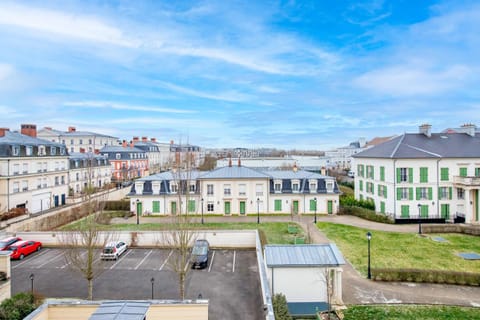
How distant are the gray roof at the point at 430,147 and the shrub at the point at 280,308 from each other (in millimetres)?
23236

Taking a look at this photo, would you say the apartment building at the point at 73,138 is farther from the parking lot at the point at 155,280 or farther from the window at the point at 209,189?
the parking lot at the point at 155,280

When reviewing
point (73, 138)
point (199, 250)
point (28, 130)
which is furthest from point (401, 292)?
point (73, 138)

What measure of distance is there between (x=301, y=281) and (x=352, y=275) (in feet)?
16.9

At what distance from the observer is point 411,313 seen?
40.9 ft

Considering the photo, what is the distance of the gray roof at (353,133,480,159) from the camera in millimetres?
30125

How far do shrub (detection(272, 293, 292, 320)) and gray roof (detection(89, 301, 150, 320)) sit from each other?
4.83 metres

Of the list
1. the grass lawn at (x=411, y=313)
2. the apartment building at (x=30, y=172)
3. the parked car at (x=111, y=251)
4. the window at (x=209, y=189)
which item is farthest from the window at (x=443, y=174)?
the apartment building at (x=30, y=172)

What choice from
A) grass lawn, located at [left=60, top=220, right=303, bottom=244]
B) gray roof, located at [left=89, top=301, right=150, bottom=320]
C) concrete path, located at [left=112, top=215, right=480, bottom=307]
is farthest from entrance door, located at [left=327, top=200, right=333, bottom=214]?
gray roof, located at [left=89, top=301, right=150, bottom=320]

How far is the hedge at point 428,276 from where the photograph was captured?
50.8 feet

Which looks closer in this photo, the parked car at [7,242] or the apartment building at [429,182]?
the parked car at [7,242]

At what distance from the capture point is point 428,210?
29953mm

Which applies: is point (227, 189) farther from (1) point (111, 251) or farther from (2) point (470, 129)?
(2) point (470, 129)

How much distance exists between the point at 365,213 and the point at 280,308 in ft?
75.3

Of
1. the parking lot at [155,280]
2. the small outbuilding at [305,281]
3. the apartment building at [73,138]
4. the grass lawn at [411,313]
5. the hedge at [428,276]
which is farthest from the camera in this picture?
the apartment building at [73,138]
